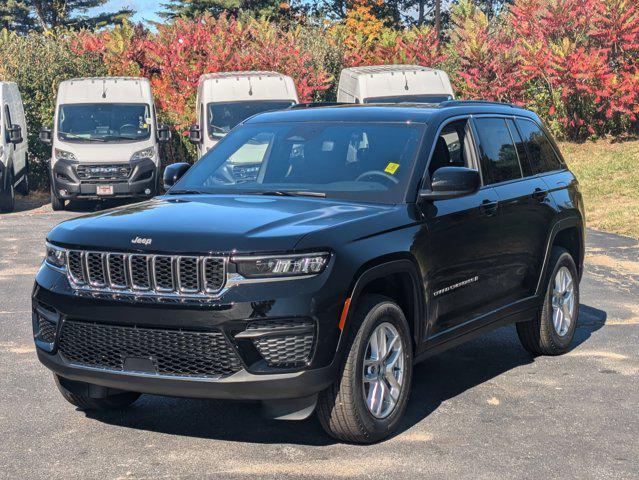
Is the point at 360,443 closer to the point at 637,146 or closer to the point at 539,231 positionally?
the point at 539,231

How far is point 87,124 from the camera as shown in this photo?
22.0m

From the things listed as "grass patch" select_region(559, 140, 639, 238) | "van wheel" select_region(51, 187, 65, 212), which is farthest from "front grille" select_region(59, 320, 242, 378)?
"van wheel" select_region(51, 187, 65, 212)

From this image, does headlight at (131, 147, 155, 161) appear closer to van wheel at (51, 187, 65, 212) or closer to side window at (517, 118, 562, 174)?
van wheel at (51, 187, 65, 212)

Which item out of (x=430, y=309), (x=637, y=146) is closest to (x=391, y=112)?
(x=430, y=309)

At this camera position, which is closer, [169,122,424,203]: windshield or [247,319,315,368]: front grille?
[247,319,315,368]: front grille

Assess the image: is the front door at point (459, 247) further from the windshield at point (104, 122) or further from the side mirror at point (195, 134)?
the windshield at point (104, 122)

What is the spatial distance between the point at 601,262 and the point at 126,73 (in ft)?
58.7

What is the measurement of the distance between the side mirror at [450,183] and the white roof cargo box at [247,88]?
49.8ft

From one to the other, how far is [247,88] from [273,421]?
1570 cm

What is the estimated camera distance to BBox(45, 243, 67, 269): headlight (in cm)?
584

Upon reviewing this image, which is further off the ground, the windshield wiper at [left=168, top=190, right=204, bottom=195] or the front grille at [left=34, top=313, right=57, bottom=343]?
the windshield wiper at [left=168, top=190, right=204, bottom=195]

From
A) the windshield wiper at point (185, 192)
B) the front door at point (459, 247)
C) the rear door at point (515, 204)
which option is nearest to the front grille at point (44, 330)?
the windshield wiper at point (185, 192)

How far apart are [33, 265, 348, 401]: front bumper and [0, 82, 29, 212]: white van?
1604cm

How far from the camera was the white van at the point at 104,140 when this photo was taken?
21.0 m
